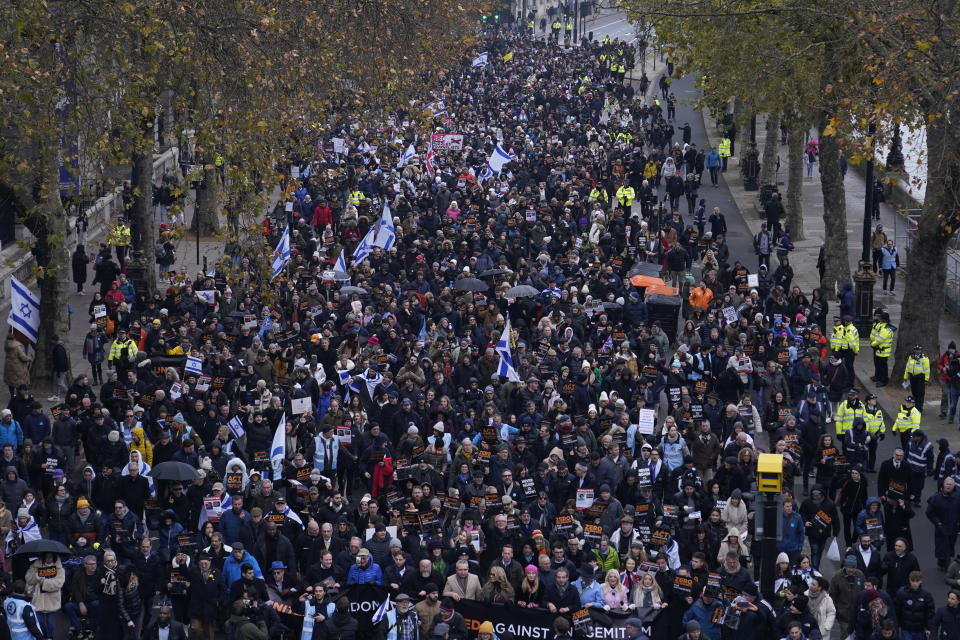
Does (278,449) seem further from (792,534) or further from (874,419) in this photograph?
(874,419)

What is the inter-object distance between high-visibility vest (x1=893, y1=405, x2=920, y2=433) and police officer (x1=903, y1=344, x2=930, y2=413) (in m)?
3.03

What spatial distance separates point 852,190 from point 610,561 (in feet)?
106

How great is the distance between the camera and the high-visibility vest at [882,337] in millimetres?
26547

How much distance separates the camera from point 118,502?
18.0 meters

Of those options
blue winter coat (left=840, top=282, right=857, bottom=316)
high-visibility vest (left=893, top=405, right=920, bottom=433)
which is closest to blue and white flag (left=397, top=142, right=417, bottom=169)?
blue winter coat (left=840, top=282, right=857, bottom=316)

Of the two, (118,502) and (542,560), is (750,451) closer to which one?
(542,560)

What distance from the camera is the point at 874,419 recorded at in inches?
853

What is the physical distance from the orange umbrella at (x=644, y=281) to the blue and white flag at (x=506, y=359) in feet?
19.4

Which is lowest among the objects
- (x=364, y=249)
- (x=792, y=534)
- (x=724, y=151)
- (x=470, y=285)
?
(x=792, y=534)

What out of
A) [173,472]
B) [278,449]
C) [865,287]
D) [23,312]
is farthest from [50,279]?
[865,287]

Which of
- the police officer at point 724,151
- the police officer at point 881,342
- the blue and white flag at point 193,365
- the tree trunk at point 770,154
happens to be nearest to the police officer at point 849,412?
the police officer at point 881,342

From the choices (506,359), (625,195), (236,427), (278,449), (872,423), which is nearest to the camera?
(278,449)

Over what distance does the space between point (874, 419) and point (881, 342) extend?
5229 mm

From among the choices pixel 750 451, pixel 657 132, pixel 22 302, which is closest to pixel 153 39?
pixel 22 302
